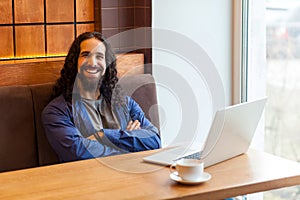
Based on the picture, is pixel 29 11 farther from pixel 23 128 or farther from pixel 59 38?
pixel 23 128

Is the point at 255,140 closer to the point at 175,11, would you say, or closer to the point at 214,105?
the point at 214,105

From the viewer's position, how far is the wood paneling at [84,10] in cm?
332

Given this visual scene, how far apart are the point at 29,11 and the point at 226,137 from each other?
1500 mm

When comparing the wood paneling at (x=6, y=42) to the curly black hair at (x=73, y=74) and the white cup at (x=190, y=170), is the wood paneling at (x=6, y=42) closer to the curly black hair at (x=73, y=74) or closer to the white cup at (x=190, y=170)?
the curly black hair at (x=73, y=74)

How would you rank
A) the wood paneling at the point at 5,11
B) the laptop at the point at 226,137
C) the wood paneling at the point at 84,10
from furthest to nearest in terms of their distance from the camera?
1. the wood paneling at the point at 84,10
2. the wood paneling at the point at 5,11
3. the laptop at the point at 226,137

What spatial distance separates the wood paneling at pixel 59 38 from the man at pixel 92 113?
1.41ft

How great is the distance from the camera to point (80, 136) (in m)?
2.71

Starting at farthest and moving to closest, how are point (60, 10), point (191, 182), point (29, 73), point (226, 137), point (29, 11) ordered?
point (60, 10) < point (29, 11) < point (29, 73) < point (226, 137) < point (191, 182)

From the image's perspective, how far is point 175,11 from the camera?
133 inches

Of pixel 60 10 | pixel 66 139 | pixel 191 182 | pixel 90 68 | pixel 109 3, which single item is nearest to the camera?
pixel 191 182

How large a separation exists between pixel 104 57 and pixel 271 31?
104cm

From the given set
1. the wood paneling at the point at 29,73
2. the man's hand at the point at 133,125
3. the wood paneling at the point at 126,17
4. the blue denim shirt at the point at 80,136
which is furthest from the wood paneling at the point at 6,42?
the man's hand at the point at 133,125

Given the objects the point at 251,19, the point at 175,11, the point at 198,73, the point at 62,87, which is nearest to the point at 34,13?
the point at 62,87

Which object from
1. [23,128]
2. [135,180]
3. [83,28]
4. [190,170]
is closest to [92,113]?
[23,128]
